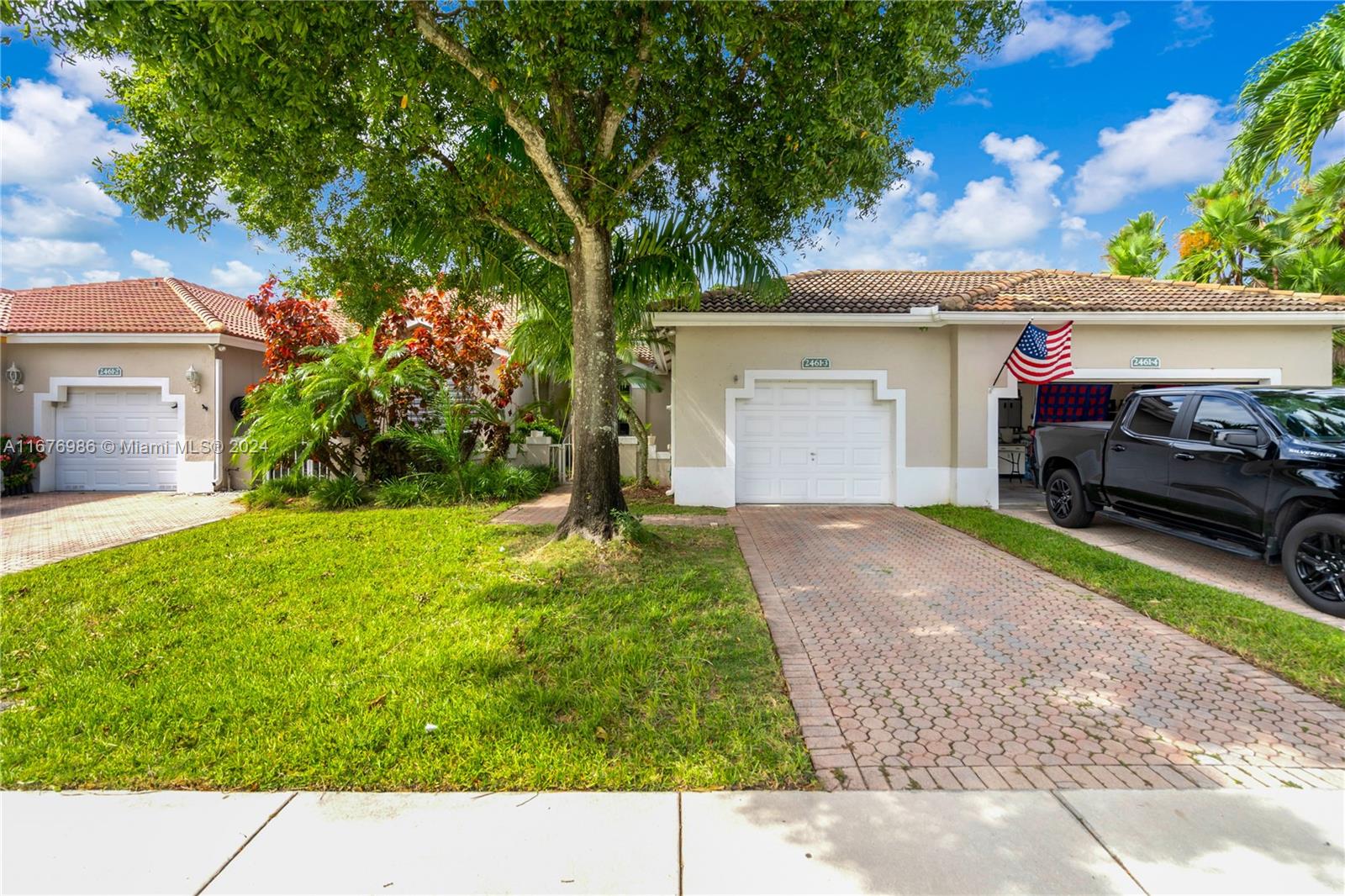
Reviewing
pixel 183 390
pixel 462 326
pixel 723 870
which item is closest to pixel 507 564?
pixel 723 870

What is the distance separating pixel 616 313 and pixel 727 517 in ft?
12.6

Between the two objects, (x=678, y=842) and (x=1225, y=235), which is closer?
(x=678, y=842)

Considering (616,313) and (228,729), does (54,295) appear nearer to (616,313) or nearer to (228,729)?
(616,313)

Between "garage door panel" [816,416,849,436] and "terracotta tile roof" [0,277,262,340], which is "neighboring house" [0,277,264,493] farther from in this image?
"garage door panel" [816,416,849,436]

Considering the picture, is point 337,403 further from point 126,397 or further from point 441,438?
point 126,397

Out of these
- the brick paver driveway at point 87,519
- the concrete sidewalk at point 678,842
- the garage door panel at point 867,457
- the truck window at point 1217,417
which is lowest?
the concrete sidewalk at point 678,842

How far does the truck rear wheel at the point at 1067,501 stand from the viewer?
9.20 m

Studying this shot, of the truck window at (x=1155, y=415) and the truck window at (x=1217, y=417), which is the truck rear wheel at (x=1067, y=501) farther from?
the truck window at (x=1217, y=417)

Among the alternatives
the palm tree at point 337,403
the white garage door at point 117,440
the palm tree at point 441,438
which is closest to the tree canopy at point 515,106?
the palm tree at point 337,403

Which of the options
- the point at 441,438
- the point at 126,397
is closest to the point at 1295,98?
the point at 441,438

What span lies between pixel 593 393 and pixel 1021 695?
5.22 m

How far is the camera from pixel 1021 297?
11805 millimetres

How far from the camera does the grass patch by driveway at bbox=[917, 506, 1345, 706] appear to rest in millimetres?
4434

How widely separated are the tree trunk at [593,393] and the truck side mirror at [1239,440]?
6.53 metres
